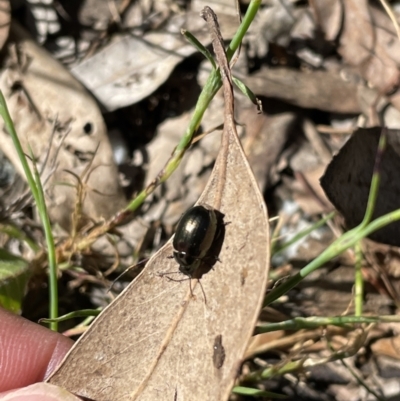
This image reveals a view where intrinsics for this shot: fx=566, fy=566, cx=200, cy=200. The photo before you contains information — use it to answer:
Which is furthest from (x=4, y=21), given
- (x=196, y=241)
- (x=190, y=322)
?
(x=190, y=322)

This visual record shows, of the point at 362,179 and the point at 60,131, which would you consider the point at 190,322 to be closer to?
the point at 362,179

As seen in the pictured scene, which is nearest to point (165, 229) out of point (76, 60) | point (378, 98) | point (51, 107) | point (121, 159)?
point (121, 159)

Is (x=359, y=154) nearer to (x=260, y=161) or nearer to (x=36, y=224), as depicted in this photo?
(x=260, y=161)

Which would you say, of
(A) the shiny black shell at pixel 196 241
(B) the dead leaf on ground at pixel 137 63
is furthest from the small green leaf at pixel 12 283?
(B) the dead leaf on ground at pixel 137 63

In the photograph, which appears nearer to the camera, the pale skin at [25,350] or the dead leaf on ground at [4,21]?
the pale skin at [25,350]

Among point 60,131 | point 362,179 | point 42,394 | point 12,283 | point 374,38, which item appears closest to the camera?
Result: point 42,394

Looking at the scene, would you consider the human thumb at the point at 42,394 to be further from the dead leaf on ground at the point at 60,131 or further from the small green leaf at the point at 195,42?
the small green leaf at the point at 195,42
